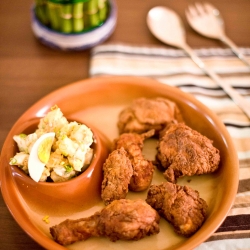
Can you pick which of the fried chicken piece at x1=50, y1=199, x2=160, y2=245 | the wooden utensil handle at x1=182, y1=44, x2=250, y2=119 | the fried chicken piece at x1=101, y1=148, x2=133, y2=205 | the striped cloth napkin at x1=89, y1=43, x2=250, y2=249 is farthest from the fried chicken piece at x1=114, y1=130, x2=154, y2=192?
the wooden utensil handle at x1=182, y1=44, x2=250, y2=119

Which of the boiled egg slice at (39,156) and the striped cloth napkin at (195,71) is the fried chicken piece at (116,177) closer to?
the boiled egg slice at (39,156)

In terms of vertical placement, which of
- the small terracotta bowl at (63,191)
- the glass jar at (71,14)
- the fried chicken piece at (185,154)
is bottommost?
the small terracotta bowl at (63,191)

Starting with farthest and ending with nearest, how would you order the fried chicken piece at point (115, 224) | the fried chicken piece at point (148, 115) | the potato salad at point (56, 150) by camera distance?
the fried chicken piece at point (148, 115)
the potato salad at point (56, 150)
the fried chicken piece at point (115, 224)

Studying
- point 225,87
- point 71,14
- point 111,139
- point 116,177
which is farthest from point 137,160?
point 71,14

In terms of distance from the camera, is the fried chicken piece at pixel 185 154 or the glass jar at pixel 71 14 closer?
the fried chicken piece at pixel 185 154

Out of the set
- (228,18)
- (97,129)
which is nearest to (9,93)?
(97,129)

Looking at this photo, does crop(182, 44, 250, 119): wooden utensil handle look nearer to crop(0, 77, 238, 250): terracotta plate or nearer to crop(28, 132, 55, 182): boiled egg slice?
crop(0, 77, 238, 250): terracotta plate

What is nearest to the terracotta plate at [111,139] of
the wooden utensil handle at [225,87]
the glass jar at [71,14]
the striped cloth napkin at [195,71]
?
the striped cloth napkin at [195,71]

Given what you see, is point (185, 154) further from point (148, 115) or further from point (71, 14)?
point (71, 14)
